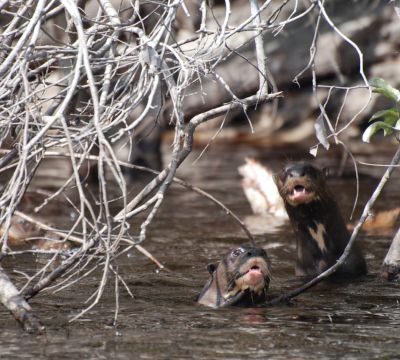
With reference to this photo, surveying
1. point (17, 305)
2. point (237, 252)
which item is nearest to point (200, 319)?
point (237, 252)

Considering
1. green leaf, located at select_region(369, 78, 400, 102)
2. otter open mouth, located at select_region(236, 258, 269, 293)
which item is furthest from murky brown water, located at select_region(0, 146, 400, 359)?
green leaf, located at select_region(369, 78, 400, 102)

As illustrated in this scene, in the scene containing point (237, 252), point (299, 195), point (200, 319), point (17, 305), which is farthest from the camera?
point (299, 195)

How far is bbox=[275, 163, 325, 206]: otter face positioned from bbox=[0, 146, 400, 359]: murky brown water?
52cm

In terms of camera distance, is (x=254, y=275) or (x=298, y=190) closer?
(x=254, y=275)

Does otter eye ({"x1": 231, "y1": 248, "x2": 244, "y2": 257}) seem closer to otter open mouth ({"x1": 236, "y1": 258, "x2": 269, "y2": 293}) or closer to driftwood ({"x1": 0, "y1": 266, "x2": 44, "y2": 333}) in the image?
otter open mouth ({"x1": 236, "y1": 258, "x2": 269, "y2": 293})

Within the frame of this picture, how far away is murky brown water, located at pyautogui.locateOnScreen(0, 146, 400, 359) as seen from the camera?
14.8 ft

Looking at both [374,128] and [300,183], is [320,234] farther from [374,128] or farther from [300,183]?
[374,128]

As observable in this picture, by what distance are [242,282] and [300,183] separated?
84 centimetres

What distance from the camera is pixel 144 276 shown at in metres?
6.69

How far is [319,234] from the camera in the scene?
6.50 m

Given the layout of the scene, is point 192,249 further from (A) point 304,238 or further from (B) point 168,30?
(B) point 168,30

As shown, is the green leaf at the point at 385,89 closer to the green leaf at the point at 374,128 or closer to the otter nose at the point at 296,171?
the green leaf at the point at 374,128

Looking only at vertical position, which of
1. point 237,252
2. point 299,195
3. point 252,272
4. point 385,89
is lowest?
point 252,272

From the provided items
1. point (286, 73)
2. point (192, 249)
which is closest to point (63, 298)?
point (192, 249)
